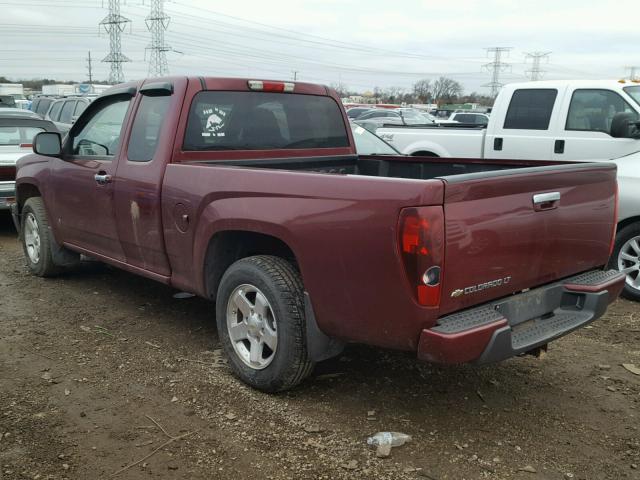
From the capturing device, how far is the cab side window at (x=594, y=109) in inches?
287

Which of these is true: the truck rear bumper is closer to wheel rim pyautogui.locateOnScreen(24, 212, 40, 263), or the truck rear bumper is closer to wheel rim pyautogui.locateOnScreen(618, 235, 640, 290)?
wheel rim pyautogui.locateOnScreen(618, 235, 640, 290)

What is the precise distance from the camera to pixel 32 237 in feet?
21.0

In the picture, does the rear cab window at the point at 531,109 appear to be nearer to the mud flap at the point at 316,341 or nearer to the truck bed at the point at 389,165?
the truck bed at the point at 389,165

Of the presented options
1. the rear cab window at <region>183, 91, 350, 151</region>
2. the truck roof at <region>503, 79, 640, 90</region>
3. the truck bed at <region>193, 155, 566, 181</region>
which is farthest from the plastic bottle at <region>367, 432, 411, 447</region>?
the truck roof at <region>503, 79, 640, 90</region>

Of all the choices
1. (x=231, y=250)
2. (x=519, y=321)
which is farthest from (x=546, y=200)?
(x=231, y=250)

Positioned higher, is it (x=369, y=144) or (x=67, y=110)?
(x=67, y=110)

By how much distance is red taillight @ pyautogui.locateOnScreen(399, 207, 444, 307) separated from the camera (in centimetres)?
277

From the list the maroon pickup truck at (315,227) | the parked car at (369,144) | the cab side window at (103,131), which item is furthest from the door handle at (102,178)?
the parked car at (369,144)

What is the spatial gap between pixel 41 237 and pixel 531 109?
5.92 meters

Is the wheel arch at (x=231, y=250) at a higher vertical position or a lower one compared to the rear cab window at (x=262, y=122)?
lower

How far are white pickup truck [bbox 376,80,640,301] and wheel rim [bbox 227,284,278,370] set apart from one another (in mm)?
3751

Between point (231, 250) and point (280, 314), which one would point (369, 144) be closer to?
point (231, 250)

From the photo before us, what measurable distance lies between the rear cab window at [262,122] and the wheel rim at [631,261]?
2.80 meters

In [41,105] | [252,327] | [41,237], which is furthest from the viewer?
[41,105]
